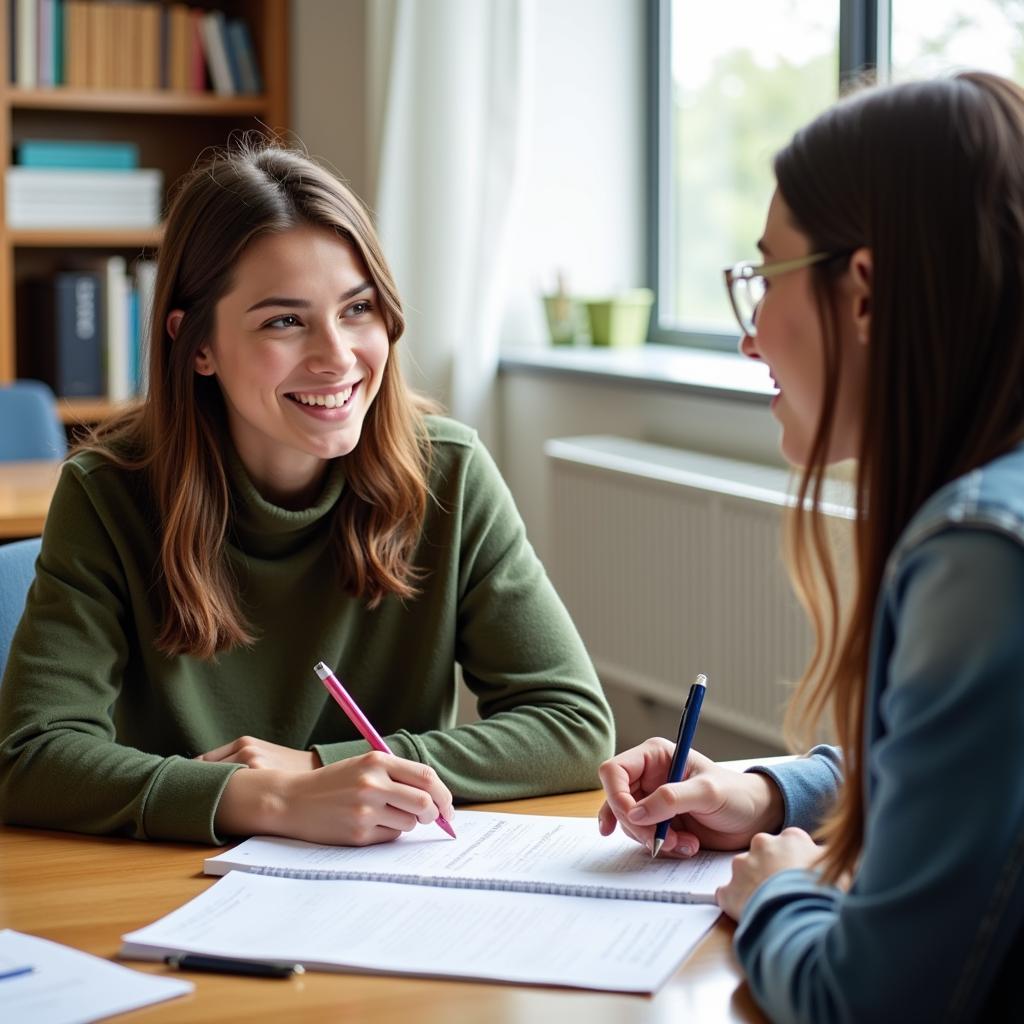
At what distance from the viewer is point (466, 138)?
3664 mm

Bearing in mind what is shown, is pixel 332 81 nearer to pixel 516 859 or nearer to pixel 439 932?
pixel 516 859

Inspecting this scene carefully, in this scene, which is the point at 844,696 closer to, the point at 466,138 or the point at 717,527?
the point at 717,527

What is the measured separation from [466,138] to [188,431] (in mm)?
2203

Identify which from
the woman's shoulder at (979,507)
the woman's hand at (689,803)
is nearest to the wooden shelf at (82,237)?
the woman's hand at (689,803)

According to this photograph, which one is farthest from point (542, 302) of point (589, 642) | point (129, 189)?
point (129, 189)

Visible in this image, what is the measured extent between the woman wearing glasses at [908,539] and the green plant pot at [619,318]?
2.65m

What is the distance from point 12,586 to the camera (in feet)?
5.51

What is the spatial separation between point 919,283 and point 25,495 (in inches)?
87.8

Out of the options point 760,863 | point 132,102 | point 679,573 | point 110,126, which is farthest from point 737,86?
point 760,863

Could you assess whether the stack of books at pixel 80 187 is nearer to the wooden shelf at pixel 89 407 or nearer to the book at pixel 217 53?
the book at pixel 217 53

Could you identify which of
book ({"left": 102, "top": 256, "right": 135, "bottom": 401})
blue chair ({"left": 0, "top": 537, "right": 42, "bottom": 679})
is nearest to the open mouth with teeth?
blue chair ({"left": 0, "top": 537, "right": 42, "bottom": 679})

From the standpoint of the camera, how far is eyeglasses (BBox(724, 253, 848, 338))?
95cm

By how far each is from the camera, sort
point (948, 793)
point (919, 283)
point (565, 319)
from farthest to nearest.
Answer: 1. point (565, 319)
2. point (919, 283)
3. point (948, 793)

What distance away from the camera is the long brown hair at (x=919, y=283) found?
85 centimetres
